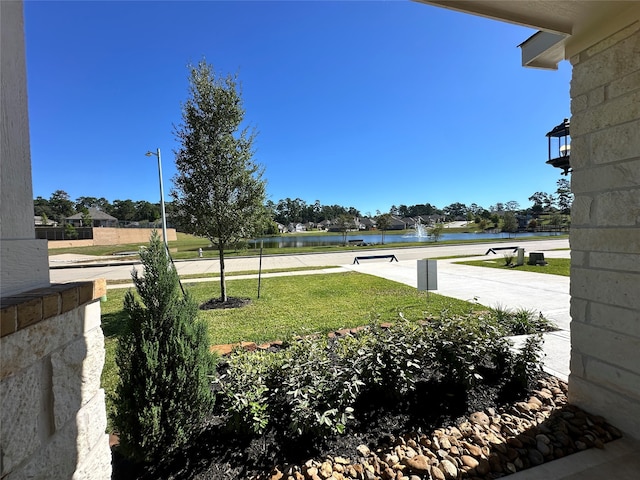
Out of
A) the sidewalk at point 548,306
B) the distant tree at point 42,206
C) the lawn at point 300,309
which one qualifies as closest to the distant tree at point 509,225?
the sidewalk at point 548,306

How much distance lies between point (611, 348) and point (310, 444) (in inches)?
94.3

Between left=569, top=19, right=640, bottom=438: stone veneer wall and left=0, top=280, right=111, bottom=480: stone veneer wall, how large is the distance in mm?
3483

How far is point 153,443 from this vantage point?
189 cm

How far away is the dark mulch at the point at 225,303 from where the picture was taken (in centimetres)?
709

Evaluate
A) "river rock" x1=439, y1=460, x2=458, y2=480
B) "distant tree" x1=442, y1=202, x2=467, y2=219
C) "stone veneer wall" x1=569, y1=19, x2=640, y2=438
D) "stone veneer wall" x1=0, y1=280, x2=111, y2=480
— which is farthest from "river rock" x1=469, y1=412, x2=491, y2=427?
"distant tree" x1=442, y1=202, x2=467, y2=219

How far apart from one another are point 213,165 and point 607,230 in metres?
6.67

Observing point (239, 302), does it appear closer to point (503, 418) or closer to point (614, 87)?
point (503, 418)

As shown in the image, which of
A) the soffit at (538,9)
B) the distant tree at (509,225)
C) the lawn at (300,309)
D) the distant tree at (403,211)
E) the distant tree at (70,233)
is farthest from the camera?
the distant tree at (403,211)

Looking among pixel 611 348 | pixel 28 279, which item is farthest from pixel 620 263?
pixel 28 279

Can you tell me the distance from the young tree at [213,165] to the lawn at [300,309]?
1741 mm

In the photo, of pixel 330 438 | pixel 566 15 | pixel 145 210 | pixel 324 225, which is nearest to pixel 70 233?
pixel 145 210

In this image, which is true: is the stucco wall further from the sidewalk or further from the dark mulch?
the dark mulch

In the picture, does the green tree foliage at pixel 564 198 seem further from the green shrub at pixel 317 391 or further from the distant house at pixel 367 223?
the green shrub at pixel 317 391

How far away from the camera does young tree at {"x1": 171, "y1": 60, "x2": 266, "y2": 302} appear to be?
271 inches
